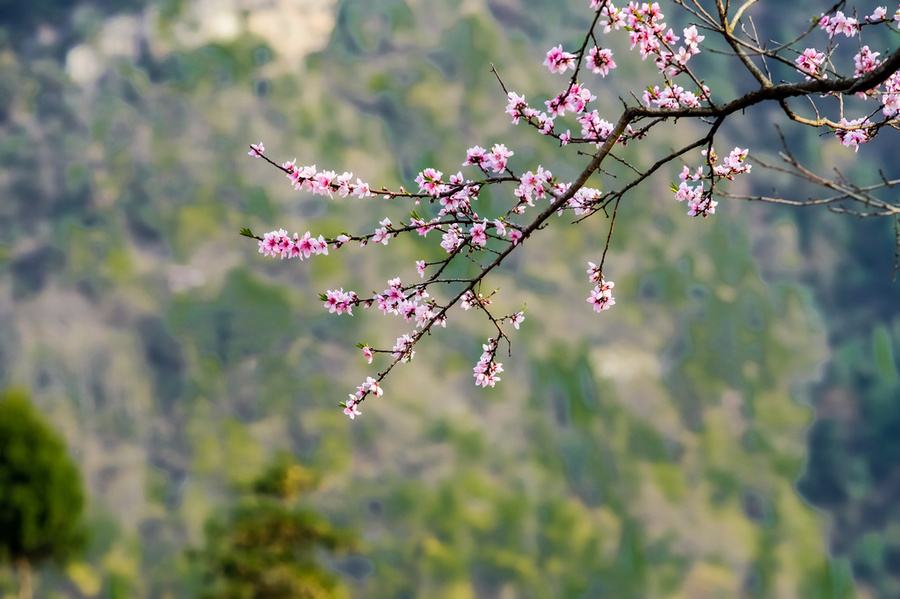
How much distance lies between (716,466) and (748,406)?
11.2 meters

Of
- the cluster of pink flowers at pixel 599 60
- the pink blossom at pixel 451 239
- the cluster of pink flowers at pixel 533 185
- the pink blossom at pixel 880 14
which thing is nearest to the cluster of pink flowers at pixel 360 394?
the pink blossom at pixel 451 239

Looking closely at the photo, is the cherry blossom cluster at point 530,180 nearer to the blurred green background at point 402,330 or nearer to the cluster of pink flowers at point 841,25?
the cluster of pink flowers at point 841,25

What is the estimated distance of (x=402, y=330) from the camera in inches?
5600

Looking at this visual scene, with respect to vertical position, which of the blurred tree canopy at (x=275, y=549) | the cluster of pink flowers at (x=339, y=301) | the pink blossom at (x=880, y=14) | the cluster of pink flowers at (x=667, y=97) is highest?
the blurred tree canopy at (x=275, y=549)

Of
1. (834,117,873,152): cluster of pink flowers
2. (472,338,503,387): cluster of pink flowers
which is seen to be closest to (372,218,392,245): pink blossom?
(472,338,503,387): cluster of pink flowers

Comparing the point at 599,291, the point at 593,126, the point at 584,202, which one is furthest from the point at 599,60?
the point at 599,291

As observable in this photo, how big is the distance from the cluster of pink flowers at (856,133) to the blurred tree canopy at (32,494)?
31.1 m

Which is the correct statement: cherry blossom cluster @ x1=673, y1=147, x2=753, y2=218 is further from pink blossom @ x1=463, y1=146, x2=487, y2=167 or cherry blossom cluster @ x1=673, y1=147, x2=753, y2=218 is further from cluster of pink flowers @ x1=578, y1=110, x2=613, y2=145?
pink blossom @ x1=463, y1=146, x2=487, y2=167

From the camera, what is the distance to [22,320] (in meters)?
158

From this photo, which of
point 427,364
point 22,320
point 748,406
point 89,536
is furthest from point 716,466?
point 89,536

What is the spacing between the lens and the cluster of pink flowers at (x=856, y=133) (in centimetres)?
614

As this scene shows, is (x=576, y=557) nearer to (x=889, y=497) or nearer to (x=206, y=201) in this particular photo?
(x=889, y=497)

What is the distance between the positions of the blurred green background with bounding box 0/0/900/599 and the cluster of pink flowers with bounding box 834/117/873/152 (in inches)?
4814

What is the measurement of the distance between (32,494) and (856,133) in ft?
103
